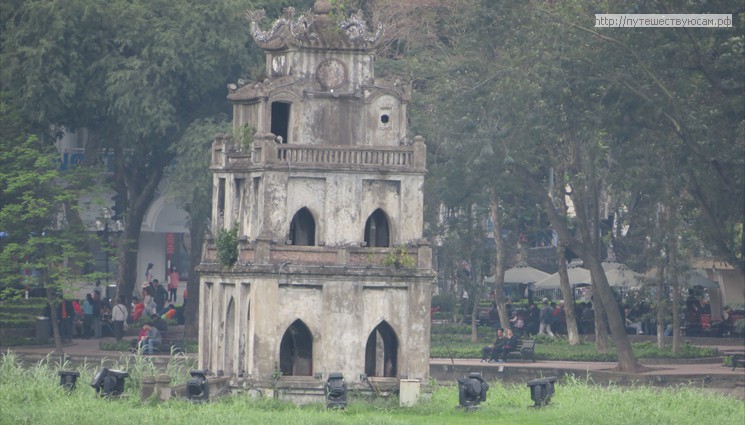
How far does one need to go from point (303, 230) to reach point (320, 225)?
94 centimetres

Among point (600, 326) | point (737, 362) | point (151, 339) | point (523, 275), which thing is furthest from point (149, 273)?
point (737, 362)

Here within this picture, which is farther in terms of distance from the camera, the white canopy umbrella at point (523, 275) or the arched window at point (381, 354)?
the white canopy umbrella at point (523, 275)

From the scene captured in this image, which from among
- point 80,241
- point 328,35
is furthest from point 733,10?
point 80,241

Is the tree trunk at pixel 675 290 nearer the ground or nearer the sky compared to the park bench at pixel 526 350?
nearer the sky

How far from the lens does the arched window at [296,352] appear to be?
141ft

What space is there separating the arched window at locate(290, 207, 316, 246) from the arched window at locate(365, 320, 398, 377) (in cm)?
255

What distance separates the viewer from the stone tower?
137ft

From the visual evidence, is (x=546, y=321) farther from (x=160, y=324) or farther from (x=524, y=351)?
(x=160, y=324)

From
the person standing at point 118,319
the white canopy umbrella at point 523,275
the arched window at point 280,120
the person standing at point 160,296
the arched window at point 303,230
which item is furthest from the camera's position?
the person standing at point 160,296

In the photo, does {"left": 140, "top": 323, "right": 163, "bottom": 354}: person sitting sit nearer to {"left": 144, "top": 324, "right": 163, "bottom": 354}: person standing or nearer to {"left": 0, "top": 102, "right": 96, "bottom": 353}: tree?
{"left": 144, "top": 324, "right": 163, "bottom": 354}: person standing

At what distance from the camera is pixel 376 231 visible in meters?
43.5

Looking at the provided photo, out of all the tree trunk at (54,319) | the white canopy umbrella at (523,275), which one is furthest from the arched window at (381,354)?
the white canopy umbrella at (523,275)

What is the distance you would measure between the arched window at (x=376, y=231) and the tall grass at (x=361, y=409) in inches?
139

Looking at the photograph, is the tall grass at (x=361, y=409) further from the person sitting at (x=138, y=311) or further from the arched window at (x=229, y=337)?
the person sitting at (x=138, y=311)
